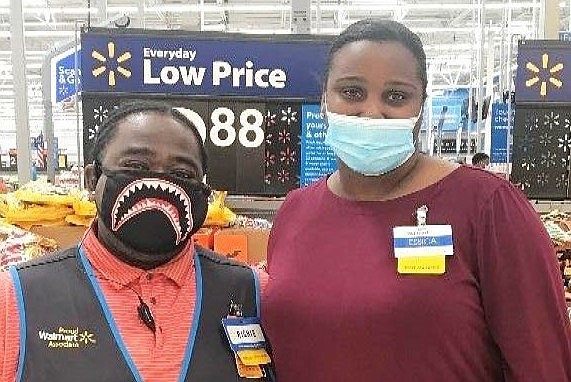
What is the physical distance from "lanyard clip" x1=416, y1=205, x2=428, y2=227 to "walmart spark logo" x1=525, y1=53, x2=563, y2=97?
2591mm

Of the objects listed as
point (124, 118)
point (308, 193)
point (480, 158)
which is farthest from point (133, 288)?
point (480, 158)

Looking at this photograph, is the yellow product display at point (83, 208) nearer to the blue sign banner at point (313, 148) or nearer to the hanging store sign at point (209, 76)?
the hanging store sign at point (209, 76)

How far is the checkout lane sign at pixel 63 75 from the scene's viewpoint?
529 cm

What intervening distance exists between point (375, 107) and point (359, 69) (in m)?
0.10

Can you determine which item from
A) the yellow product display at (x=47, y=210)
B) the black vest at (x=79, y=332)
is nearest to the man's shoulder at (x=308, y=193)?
the black vest at (x=79, y=332)

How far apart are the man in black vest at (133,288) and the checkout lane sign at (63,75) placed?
3798mm

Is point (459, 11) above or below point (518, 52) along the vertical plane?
above

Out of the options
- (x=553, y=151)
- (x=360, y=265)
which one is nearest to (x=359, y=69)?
(x=360, y=265)

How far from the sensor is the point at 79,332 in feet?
4.97

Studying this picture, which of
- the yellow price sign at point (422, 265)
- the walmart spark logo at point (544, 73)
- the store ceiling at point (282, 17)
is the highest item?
the store ceiling at point (282, 17)

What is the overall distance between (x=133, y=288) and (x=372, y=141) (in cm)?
65

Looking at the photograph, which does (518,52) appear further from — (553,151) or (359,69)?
(359,69)

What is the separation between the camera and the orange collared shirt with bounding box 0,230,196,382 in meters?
1.47

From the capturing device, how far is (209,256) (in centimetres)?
182
